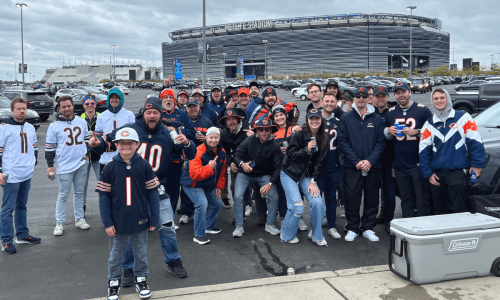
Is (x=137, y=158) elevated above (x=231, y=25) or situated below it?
below

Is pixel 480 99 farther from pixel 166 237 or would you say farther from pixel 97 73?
pixel 97 73

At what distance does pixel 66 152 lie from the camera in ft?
19.7

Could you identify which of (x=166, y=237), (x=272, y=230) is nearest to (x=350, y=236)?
(x=272, y=230)

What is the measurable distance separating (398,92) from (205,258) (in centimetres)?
353

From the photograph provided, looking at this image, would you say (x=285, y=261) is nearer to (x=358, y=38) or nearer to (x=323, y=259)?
(x=323, y=259)

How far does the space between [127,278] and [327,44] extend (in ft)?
439

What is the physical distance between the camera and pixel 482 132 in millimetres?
6000

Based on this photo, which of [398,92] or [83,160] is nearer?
[398,92]

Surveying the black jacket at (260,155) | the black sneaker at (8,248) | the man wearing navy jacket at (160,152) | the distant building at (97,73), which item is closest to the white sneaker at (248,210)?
the black jacket at (260,155)

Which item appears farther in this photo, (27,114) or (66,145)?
(27,114)

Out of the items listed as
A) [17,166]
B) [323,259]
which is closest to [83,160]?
[17,166]

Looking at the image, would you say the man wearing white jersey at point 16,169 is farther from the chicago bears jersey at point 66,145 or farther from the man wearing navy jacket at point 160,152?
the man wearing navy jacket at point 160,152

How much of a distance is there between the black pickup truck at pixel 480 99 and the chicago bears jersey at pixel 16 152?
17.6 m

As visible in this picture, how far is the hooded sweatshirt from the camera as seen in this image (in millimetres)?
4930
